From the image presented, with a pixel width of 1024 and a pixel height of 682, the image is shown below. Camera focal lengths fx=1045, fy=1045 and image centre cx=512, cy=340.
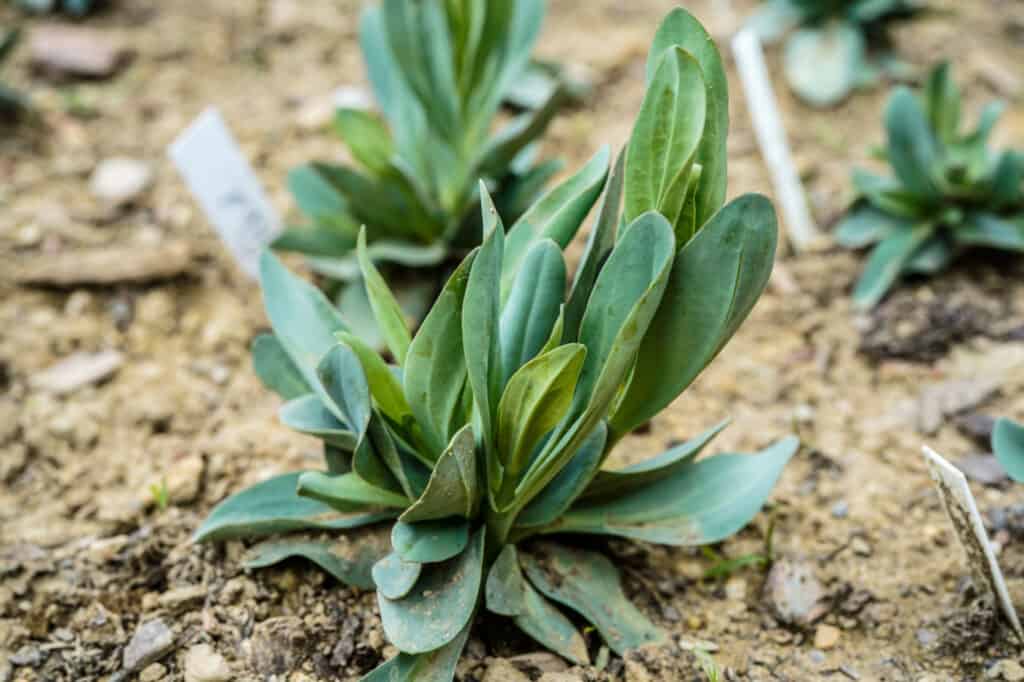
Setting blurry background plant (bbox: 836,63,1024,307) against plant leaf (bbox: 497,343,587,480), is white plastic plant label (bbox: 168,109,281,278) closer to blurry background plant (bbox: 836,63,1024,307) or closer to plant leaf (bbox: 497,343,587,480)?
plant leaf (bbox: 497,343,587,480)

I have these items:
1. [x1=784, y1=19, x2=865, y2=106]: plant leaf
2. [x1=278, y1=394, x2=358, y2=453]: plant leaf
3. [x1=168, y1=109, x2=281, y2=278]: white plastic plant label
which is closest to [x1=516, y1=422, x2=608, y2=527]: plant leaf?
[x1=278, y1=394, x2=358, y2=453]: plant leaf

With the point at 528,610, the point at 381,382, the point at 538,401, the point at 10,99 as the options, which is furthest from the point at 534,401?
the point at 10,99

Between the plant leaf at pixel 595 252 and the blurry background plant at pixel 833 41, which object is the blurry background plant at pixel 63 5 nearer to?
the blurry background plant at pixel 833 41

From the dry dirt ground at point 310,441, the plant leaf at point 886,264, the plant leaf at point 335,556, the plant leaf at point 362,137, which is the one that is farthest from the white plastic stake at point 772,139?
the plant leaf at point 335,556

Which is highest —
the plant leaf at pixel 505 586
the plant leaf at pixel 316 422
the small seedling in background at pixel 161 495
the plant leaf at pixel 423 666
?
the plant leaf at pixel 316 422

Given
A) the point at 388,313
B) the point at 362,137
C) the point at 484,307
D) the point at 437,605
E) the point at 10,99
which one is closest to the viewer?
the point at 484,307

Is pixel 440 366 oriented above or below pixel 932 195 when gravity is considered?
above

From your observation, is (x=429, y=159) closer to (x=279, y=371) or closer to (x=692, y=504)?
(x=279, y=371)
